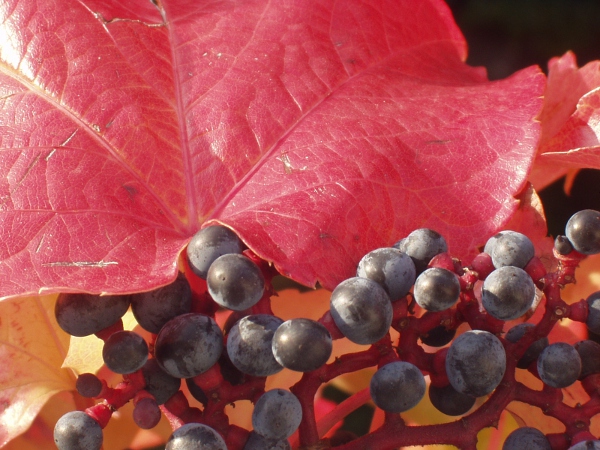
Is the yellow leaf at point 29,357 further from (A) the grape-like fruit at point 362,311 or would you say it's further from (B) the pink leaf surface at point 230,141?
(A) the grape-like fruit at point 362,311

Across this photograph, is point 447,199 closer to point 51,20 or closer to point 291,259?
point 291,259

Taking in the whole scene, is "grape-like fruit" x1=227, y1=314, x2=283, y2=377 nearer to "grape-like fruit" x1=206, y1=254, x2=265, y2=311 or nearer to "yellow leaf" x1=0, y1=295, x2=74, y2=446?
"grape-like fruit" x1=206, y1=254, x2=265, y2=311

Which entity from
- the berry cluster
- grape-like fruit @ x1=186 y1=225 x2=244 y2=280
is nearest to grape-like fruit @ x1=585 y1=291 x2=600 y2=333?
the berry cluster

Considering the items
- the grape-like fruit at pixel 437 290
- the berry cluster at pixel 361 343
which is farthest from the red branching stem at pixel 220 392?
the grape-like fruit at pixel 437 290

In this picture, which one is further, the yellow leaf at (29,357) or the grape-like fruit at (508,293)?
the yellow leaf at (29,357)

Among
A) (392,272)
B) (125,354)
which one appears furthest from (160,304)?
(392,272)

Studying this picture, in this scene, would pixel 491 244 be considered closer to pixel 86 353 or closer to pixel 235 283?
pixel 235 283
